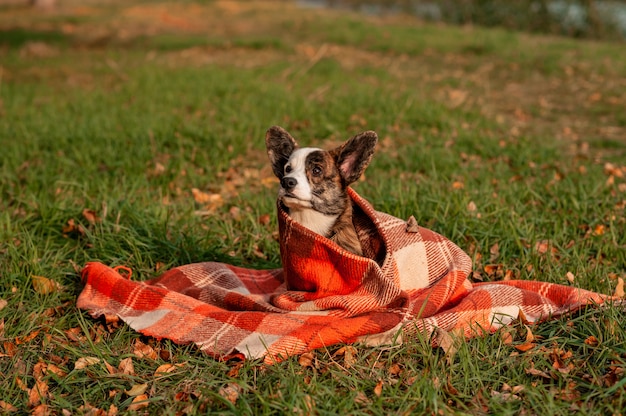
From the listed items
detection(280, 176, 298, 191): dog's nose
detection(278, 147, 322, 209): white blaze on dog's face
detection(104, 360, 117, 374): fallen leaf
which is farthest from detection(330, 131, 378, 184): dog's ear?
detection(104, 360, 117, 374): fallen leaf

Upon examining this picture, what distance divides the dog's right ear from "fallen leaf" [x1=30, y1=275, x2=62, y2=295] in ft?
4.95

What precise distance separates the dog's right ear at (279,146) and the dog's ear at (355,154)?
0.22m

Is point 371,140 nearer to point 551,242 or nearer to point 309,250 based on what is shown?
point 309,250

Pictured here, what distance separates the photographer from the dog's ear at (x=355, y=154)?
304 cm

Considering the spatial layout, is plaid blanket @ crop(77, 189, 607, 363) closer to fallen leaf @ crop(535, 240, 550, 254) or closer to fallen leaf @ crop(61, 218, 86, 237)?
fallen leaf @ crop(535, 240, 550, 254)

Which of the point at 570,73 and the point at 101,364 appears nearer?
the point at 101,364

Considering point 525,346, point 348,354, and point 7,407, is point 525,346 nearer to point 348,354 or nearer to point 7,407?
point 348,354

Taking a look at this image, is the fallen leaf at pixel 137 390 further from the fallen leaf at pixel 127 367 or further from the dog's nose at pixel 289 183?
the dog's nose at pixel 289 183

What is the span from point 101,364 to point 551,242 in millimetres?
2736

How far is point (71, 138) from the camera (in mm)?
6227

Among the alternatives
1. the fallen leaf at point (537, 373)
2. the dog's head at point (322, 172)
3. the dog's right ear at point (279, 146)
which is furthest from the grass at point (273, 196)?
the dog's right ear at point (279, 146)

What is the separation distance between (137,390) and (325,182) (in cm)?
126

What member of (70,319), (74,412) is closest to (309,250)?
(74,412)

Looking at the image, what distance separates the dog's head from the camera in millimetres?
2973
